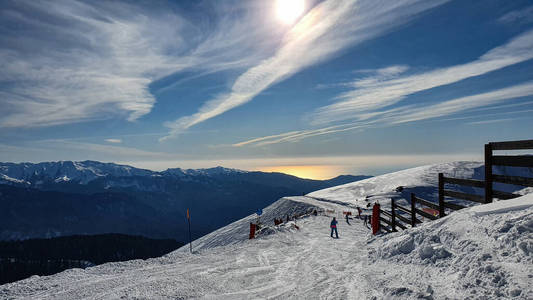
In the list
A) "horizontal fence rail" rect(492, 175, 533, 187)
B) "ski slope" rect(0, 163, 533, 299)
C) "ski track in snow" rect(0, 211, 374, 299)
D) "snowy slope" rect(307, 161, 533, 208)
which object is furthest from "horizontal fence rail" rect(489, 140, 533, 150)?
"snowy slope" rect(307, 161, 533, 208)

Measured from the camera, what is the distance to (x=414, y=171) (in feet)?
438

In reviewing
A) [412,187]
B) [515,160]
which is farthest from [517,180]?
[412,187]

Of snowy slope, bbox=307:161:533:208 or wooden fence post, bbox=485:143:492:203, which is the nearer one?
wooden fence post, bbox=485:143:492:203

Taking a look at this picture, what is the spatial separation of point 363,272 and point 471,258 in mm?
3032

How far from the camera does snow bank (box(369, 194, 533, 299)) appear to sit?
4762 millimetres

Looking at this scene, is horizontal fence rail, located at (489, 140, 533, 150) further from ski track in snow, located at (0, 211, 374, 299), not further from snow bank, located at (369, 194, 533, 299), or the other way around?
ski track in snow, located at (0, 211, 374, 299)

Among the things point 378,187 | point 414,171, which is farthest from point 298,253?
point 414,171

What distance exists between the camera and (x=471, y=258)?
5668 mm

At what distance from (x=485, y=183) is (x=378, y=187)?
115792 millimetres

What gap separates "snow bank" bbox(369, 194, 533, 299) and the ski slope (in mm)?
15

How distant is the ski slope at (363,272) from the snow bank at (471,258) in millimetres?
15

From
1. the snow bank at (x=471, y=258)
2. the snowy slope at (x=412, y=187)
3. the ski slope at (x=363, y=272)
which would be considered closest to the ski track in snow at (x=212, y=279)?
the ski slope at (x=363, y=272)

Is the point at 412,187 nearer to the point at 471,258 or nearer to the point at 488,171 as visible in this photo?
the point at 488,171

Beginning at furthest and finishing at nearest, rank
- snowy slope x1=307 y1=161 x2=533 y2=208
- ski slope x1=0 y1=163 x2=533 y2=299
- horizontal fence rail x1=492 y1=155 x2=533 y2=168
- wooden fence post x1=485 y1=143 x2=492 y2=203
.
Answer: snowy slope x1=307 y1=161 x2=533 y2=208
wooden fence post x1=485 y1=143 x2=492 y2=203
horizontal fence rail x1=492 y1=155 x2=533 y2=168
ski slope x1=0 y1=163 x2=533 y2=299
